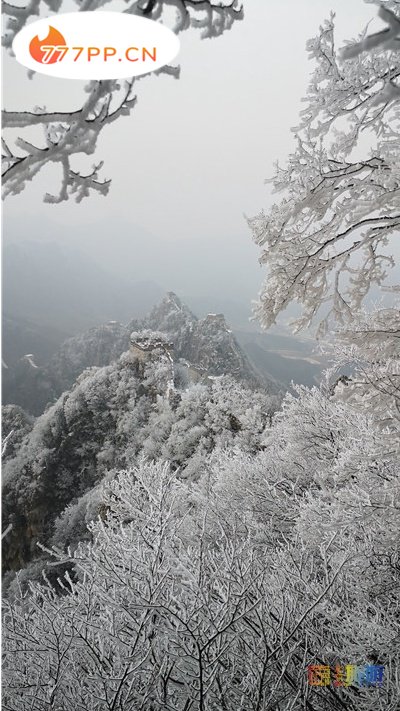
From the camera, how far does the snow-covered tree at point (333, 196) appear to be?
2018 millimetres

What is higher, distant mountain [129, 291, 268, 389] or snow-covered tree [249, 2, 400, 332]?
snow-covered tree [249, 2, 400, 332]

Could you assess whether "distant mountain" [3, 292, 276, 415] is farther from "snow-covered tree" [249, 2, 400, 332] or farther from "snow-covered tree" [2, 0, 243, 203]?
"snow-covered tree" [2, 0, 243, 203]


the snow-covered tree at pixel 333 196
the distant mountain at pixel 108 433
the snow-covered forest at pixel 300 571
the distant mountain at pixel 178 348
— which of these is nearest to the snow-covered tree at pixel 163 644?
the snow-covered forest at pixel 300 571

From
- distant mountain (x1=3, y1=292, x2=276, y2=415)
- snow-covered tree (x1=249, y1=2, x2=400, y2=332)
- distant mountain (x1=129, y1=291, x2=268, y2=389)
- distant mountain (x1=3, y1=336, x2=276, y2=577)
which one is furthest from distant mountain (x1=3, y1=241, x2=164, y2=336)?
distant mountain (x1=3, y1=336, x2=276, y2=577)

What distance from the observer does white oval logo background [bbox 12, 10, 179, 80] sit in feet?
3.26

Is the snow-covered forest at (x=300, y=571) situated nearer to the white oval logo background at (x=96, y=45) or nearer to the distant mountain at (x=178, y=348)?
the white oval logo background at (x=96, y=45)

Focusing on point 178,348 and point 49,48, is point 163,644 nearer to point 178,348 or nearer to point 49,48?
point 49,48

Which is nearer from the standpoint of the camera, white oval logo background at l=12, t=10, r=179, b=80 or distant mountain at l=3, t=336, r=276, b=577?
white oval logo background at l=12, t=10, r=179, b=80

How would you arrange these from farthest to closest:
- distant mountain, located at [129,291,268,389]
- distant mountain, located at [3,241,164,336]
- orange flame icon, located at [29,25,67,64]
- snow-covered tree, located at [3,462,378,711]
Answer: distant mountain, located at [129,291,268,389] → snow-covered tree, located at [3,462,378,711] → distant mountain, located at [3,241,164,336] → orange flame icon, located at [29,25,67,64]

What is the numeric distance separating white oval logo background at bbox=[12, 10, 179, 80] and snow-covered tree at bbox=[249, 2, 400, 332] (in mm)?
1258

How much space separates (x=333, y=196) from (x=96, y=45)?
60.8 inches

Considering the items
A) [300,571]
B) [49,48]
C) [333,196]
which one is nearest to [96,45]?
[49,48]

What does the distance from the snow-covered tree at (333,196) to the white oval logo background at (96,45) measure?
1.26m

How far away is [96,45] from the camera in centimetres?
104
